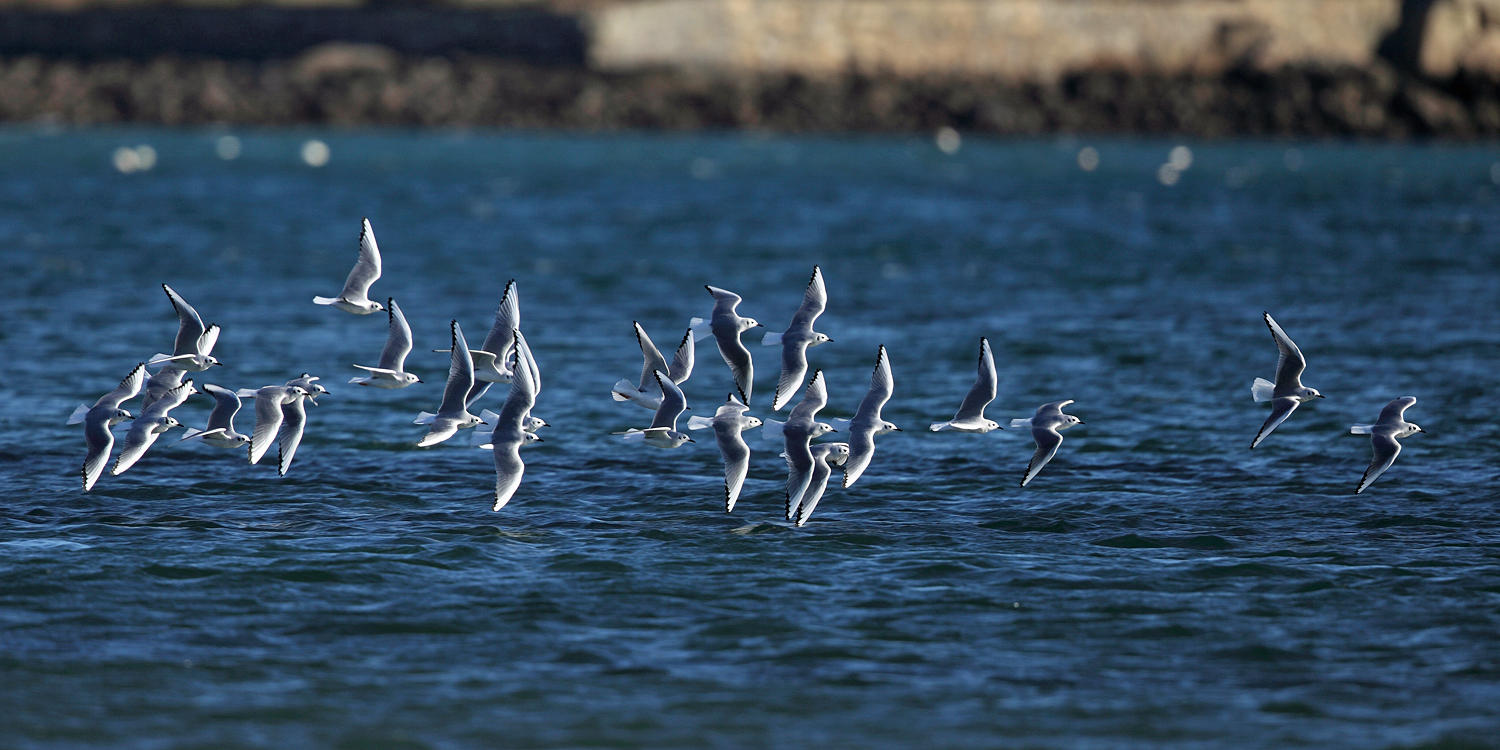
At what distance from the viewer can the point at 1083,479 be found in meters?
22.3

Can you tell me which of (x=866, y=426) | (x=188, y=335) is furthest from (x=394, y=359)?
(x=866, y=426)

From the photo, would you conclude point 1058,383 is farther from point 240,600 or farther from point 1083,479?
point 240,600

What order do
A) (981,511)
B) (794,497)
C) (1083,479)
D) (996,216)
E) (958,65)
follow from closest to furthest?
1. (794,497)
2. (981,511)
3. (1083,479)
4. (996,216)
5. (958,65)

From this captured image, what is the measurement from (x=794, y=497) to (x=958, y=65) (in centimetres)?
11510

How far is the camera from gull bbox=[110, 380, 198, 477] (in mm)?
17688

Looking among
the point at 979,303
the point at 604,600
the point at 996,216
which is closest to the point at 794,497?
the point at 604,600

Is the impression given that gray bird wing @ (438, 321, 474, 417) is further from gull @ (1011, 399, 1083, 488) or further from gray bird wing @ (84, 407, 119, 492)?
gull @ (1011, 399, 1083, 488)

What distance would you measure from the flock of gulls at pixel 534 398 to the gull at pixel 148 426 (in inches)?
0.6

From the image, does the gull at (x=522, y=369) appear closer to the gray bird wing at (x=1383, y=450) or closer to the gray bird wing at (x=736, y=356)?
the gray bird wing at (x=736, y=356)

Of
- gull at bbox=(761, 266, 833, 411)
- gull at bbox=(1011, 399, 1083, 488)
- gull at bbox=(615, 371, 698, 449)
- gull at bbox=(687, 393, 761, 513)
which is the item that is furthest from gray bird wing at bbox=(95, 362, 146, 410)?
gull at bbox=(1011, 399, 1083, 488)

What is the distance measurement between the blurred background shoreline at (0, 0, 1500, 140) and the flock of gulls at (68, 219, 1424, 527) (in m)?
103

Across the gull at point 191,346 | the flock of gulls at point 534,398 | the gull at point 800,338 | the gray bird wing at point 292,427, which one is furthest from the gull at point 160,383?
the gull at point 800,338

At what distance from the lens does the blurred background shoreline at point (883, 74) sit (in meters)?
121

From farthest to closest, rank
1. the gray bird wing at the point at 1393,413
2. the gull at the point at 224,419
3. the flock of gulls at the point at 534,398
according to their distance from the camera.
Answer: the gray bird wing at the point at 1393,413, the gull at the point at 224,419, the flock of gulls at the point at 534,398
